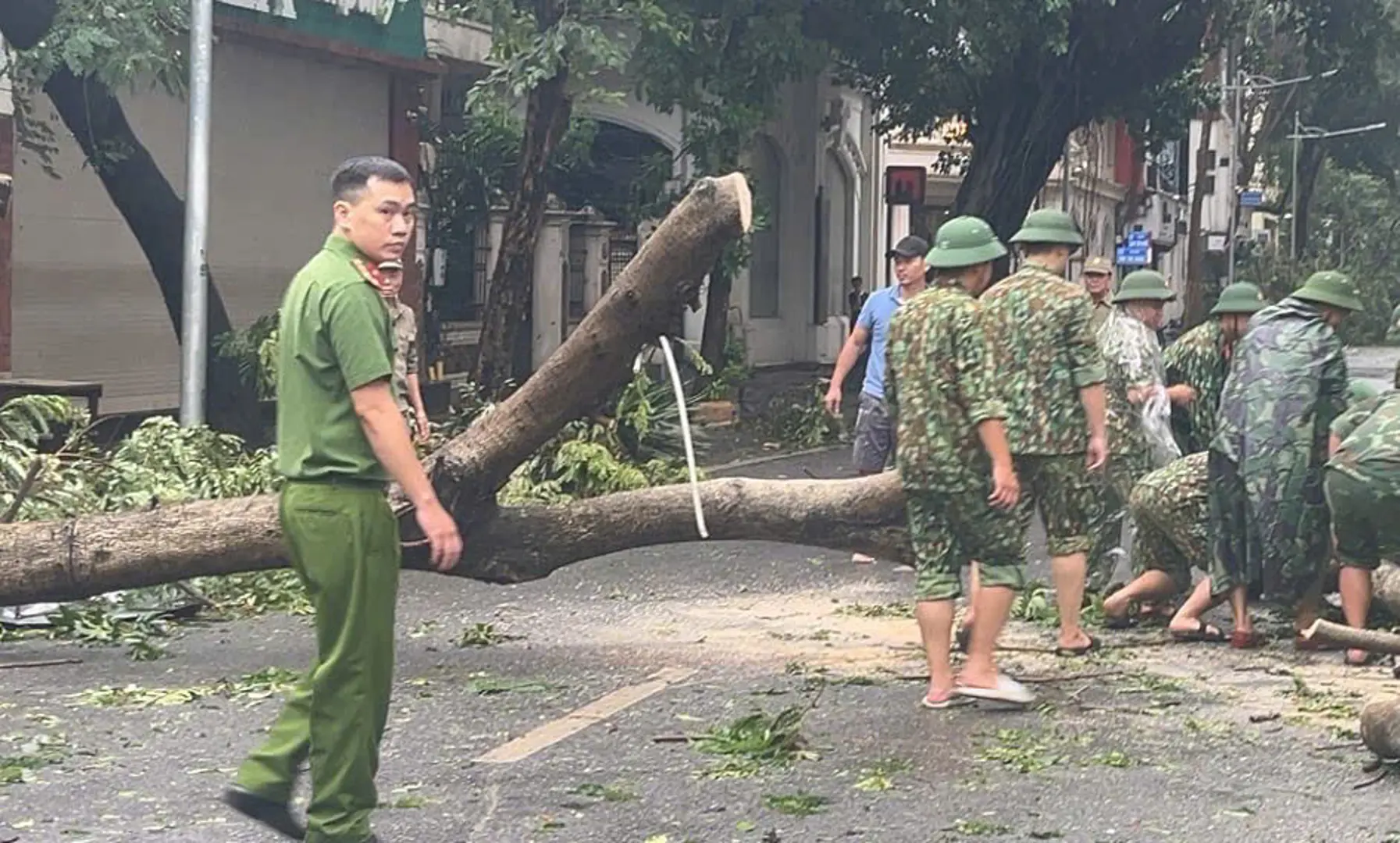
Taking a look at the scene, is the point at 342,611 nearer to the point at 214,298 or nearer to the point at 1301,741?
the point at 1301,741

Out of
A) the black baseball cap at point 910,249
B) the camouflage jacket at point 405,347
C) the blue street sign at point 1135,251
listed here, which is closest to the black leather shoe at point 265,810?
the camouflage jacket at point 405,347

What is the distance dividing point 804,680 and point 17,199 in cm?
1137

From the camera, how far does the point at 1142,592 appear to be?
8.61 m

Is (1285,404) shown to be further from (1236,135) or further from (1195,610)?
(1236,135)

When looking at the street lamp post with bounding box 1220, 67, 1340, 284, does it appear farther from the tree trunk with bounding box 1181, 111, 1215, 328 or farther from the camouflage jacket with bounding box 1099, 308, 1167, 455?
the camouflage jacket with bounding box 1099, 308, 1167, 455

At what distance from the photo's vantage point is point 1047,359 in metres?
7.58

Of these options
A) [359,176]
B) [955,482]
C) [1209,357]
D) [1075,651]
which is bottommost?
[1075,651]

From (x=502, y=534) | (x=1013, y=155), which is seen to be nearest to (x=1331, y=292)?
(x=502, y=534)

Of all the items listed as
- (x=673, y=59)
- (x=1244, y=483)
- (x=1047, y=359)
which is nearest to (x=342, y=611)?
(x=1047, y=359)

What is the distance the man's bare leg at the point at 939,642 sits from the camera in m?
6.93

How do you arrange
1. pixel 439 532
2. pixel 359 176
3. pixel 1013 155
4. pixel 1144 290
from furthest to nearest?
pixel 1013 155 → pixel 1144 290 → pixel 359 176 → pixel 439 532

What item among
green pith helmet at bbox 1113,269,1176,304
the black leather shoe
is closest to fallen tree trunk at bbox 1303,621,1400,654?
the black leather shoe

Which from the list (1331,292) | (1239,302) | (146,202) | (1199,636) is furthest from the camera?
(146,202)

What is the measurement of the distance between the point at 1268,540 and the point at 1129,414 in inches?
48.2
